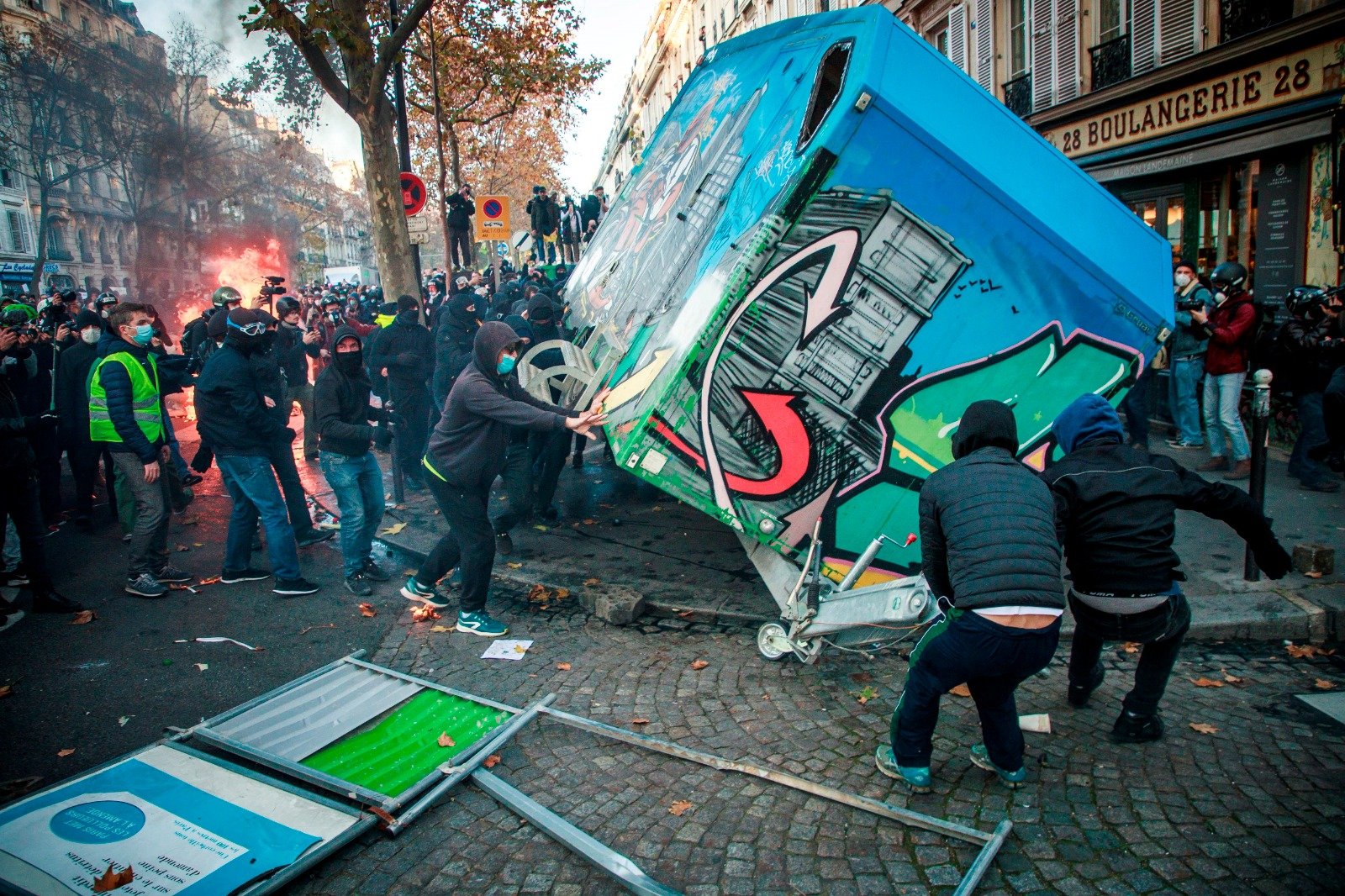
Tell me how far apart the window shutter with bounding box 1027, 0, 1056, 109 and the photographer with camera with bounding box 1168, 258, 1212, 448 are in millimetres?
7674

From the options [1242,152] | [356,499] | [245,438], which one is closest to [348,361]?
[245,438]

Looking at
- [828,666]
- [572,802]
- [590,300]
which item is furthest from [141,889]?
[590,300]

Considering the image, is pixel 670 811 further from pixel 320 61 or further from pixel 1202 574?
pixel 320 61

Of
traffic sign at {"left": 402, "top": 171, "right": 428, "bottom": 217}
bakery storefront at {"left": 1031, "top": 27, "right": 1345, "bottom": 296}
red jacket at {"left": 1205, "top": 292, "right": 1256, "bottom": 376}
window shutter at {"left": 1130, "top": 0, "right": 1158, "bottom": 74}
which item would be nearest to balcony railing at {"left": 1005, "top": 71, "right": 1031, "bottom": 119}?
bakery storefront at {"left": 1031, "top": 27, "right": 1345, "bottom": 296}

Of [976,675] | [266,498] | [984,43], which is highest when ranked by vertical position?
[984,43]

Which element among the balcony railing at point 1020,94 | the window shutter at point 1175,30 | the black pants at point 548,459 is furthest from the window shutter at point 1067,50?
the black pants at point 548,459

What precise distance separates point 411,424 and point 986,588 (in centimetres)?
638

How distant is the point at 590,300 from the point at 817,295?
12.2 ft

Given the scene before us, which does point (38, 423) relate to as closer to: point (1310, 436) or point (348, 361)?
point (348, 361)

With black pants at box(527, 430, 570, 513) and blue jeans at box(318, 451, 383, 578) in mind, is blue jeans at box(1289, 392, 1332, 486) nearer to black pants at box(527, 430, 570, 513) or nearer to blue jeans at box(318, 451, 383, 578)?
black pants at box(527, 430, 570, 513)

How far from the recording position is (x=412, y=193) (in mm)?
13523

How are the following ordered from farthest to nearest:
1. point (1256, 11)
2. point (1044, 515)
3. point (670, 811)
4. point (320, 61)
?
point (320, 61), point (1256, 11), point (670, 811), point (1044, 515)

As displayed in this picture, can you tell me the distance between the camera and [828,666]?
15.4 ft

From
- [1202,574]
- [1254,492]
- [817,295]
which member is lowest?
[1202,574]
